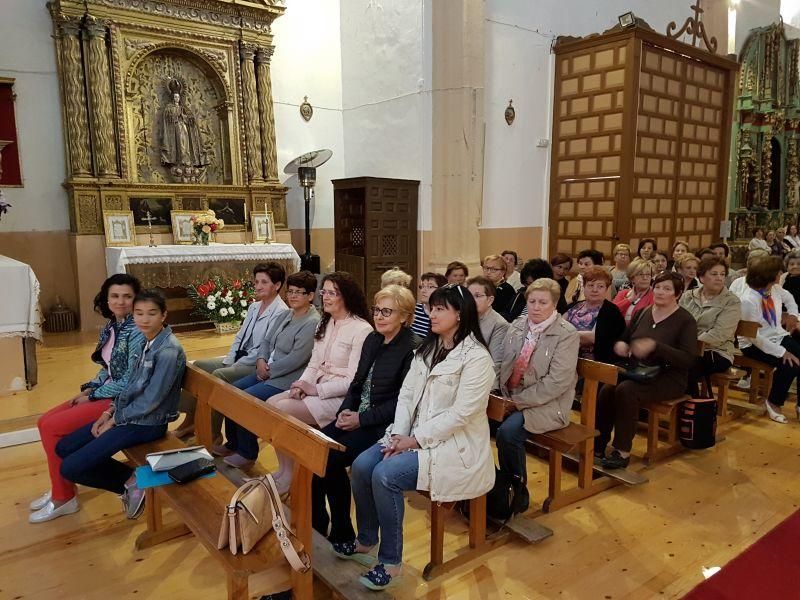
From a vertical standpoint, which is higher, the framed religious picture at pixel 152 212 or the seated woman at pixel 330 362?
the framed religious picture at pixel 152 212

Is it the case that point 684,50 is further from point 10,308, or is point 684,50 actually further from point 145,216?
point 10,308

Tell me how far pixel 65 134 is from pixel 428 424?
7110 mm

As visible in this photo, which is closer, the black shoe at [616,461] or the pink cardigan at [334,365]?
the pink cardigan at [334,365]

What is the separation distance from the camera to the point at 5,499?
11.2ft

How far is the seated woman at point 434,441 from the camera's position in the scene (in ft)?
8.19

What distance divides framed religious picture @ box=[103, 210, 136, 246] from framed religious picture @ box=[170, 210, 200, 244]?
54cm

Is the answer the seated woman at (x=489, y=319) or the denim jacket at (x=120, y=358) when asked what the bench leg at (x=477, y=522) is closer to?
the seated woman at (x=489, y=319)

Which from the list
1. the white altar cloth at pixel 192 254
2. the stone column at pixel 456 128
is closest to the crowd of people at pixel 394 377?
the white altar cloth at pixel 192 254

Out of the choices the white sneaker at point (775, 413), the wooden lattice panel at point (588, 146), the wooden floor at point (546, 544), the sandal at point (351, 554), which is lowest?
the wooden floor at point (546, 544)

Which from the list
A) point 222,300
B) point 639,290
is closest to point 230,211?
point 222,300

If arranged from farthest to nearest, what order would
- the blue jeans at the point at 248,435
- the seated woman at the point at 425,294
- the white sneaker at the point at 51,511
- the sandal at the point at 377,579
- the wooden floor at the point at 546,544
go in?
the seated woman at the point at 425,294, the blue jeans at the point at 248,435, the white sneaker at the point at 51,511, the wooden floor at the point at 546,544, the sandal at the point at 377,579

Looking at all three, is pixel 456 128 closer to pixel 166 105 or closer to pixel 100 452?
pixel 166 105

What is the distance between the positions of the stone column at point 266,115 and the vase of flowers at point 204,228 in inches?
48.8

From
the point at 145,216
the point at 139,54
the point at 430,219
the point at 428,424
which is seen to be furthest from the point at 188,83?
the point at 428,424
